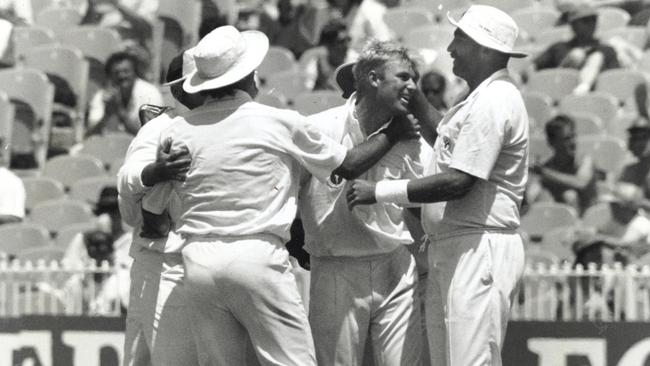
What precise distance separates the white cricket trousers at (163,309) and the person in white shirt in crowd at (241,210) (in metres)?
0.40

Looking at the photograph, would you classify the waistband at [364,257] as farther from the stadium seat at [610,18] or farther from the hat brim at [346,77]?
the stadium seat at [610,18]

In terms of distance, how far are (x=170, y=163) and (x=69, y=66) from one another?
779cm

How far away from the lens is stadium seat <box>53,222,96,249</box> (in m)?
12.8

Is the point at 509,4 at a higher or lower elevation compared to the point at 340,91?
higher

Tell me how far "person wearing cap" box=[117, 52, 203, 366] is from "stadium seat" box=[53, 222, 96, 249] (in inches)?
180

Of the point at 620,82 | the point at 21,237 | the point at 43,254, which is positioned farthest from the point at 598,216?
the point at 21,237

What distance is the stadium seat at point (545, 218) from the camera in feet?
41.3

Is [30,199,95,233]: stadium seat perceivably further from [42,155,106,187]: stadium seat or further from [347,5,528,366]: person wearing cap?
[347,5,528,366]: person wearing cap

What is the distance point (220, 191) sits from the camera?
7.19 m

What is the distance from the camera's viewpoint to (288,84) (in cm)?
1448

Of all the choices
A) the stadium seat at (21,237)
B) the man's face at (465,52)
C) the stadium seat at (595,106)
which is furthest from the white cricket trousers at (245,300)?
the stadium seat at (595,106)

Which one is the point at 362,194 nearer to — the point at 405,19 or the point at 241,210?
the point at 241,210

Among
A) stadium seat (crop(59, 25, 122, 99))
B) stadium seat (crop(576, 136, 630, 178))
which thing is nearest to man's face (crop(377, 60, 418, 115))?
stadium seat (crop(576, 136, 630, 178))

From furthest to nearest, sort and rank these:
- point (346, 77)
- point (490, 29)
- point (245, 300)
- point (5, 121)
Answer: point (5, 121)
point (346, 77)
point (490, 29)
point (245, 300)
